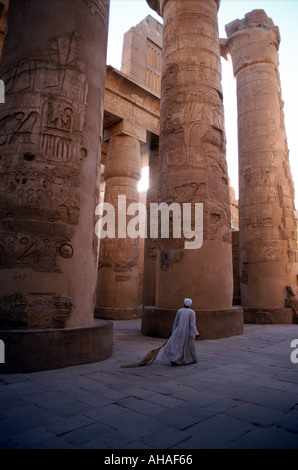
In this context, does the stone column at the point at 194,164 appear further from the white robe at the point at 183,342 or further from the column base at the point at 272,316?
the column base at the point at 272,316

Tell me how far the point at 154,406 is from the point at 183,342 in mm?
1848

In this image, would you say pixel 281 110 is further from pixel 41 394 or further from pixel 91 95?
pixel 41 394

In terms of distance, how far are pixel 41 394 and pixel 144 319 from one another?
415 cm

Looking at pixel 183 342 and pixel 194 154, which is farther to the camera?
pixel 194 154

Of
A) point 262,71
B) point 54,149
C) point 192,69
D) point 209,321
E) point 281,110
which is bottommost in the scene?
point 209,321

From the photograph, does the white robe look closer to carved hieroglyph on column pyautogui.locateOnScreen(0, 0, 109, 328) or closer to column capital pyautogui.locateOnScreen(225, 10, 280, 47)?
carved hieroglyph on column pyautogui.locateOnScreen(0, 0, 109, 328)

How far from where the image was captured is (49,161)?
14.0ft

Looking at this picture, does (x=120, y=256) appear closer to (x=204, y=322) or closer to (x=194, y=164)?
(x=194, y=164)

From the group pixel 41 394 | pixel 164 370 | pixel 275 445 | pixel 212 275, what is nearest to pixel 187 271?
pixel 212 275

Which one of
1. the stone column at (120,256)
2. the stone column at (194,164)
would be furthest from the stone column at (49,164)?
the stone column at (120,256)

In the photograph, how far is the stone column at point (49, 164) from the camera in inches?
157

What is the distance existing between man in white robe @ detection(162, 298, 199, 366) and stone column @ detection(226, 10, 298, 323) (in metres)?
5.64

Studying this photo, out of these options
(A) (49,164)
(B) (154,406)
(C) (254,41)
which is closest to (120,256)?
(A) (49,164)

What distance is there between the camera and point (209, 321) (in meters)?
6.34
